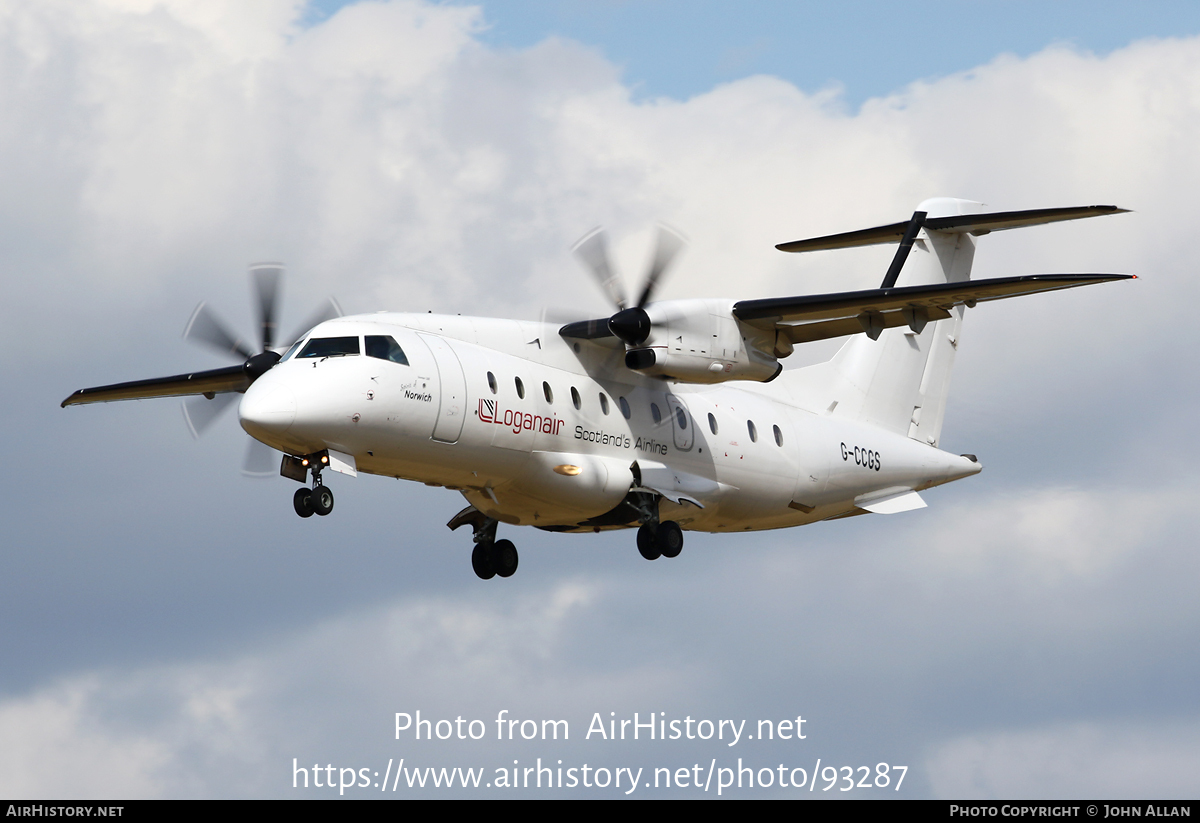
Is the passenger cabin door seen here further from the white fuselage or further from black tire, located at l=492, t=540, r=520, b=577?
black tire, located at l=492, t=540, r=520, b=577

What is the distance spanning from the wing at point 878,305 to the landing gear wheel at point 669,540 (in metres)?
3.08

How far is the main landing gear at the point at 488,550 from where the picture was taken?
21.7 metres

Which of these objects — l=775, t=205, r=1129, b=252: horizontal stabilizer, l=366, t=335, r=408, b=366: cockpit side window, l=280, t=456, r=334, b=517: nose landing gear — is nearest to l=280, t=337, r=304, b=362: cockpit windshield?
l=366, t=335, r=408, b=366: cockpit side window

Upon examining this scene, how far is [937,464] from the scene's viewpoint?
25203 millimetres

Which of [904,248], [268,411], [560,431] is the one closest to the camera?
[268,411]

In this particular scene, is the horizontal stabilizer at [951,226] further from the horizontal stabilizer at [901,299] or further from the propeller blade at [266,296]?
the propeller blade at [266,296]

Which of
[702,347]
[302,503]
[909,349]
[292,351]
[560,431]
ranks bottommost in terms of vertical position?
[302,503]

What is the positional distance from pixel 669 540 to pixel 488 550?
2.73 metres

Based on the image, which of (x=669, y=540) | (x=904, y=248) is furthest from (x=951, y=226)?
(x=669, y=540)

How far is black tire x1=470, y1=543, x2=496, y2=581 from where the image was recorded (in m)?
21.7

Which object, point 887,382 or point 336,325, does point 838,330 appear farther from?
point 336,325

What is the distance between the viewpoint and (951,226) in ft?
83.4

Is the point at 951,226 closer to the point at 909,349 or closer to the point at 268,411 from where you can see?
the point at 909,349

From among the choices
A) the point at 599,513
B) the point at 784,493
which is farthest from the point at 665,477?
the point at 784,493
